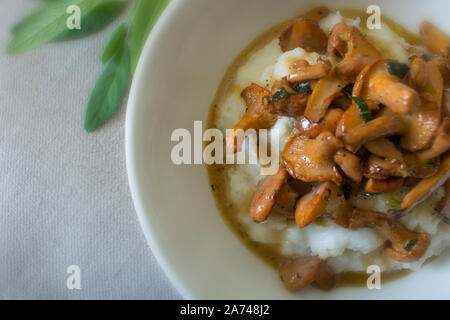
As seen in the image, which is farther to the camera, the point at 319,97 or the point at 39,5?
the point at 39,5

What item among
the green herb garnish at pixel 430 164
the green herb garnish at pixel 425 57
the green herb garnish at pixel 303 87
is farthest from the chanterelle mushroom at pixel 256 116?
the green herb garnish at pixel 425 57

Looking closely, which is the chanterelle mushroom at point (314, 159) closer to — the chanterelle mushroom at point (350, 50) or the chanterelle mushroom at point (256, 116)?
the chanterelle mushroom at point (256, 116)

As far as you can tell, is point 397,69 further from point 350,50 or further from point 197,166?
point 197,166

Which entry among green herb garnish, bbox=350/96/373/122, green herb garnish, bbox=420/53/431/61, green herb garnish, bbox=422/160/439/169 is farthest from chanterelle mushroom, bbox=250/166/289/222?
green herb garnish, bbox=420/53/431/61

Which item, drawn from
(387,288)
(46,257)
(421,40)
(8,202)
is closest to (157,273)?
(46,257)

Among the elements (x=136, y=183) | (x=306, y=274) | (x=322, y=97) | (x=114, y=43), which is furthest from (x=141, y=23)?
(x=306, y=274)

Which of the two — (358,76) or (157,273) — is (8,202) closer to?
(157,273)
